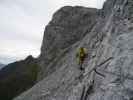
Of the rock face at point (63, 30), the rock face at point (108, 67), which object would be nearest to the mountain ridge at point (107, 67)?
the rock face at point (108, 67)

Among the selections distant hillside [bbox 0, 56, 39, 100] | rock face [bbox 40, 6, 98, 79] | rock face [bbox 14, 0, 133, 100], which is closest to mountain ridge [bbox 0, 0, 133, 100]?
rock face [bbox 14, 0, 133, 100]

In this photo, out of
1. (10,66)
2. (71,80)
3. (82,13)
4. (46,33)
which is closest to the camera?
(71,80)

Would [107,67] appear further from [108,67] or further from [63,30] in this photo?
[63,30]

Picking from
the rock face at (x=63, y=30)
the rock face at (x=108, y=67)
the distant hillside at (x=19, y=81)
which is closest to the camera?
the rock face at (x=108, y=67)

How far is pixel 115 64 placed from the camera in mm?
22188

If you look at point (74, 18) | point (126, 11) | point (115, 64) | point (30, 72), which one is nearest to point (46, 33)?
point (74, 18)

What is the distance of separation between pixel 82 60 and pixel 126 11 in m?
7.31

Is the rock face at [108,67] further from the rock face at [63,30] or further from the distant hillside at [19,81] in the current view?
the distant hillside at [19,81]

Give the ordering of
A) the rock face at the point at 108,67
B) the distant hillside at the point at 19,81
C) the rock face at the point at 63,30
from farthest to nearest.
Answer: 1. the distant hillside at the point at 19,81
2. the rock face at the point at 63,30
3. the rock face at the point at 108,67

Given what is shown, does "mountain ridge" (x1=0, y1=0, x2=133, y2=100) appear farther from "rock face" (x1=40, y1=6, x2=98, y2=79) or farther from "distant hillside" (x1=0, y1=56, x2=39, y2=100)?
"distant hillside" (x1=0, y1=56, x2=39, y2=100)

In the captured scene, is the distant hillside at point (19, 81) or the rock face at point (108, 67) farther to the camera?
the distant hillside at point (19, 81)

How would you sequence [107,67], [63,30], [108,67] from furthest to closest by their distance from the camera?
[63,30]
[107,67]
[108,67]

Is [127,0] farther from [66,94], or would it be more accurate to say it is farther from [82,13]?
[82,13]

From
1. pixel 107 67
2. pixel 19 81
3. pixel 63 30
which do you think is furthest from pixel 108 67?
pixel 19 81
